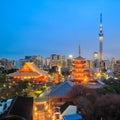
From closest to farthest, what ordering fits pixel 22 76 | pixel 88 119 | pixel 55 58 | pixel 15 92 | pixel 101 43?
pixel 88 119 < pixel 15 92 < pixel 22 76 < pixel 101 43 < pixel 55 58

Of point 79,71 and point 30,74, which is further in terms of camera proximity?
point 30,74

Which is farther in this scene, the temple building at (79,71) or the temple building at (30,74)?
the temple building at (30,74)

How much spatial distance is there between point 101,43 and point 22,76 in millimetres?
29737

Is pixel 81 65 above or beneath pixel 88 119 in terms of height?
above

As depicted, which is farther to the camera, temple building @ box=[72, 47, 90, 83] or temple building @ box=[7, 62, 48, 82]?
temple building @ box=[7, 62, 48, 82]

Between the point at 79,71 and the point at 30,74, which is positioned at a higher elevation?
the point at 79,71

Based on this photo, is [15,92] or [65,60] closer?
[15,92]

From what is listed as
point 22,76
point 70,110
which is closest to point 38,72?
point 22,76

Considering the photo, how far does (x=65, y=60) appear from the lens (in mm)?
72312

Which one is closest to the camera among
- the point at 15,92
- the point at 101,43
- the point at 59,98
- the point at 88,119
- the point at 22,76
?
the point at 88,119

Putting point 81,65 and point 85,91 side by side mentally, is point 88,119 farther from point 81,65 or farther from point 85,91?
point 81,65

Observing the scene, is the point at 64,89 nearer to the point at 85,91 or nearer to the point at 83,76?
the point at 85,91

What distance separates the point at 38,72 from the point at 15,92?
16.2 m

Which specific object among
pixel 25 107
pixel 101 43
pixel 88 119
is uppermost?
pixel 101 43
